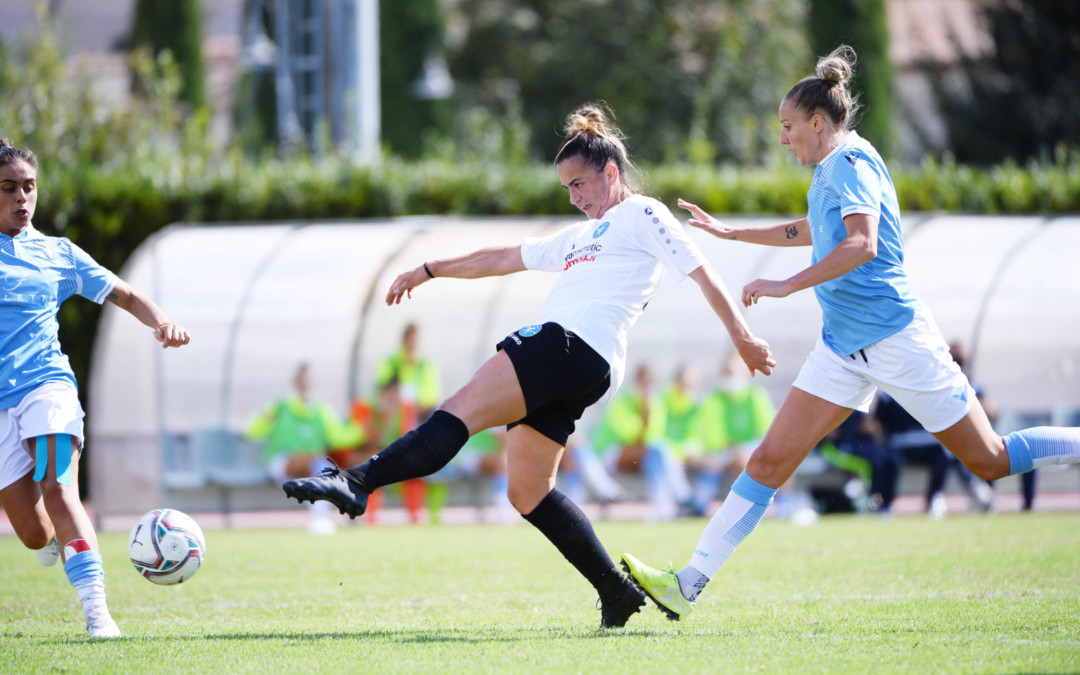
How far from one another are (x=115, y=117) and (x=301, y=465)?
28.4 feet

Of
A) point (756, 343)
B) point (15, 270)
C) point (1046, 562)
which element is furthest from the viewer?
point (1046, 562)

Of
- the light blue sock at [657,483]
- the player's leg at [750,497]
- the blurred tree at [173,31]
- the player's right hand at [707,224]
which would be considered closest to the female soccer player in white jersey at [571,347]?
the player's leg at [750,497]

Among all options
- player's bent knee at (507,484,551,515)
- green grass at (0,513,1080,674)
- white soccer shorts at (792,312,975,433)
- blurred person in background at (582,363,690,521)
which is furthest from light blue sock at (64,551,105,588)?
blurred person in background at (582,363,690,521)

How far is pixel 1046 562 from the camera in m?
7.43

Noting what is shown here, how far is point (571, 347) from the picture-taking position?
4977 millimetres

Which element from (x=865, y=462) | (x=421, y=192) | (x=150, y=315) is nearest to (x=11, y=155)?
(x=150, y=315)

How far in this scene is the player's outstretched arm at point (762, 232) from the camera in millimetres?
5645

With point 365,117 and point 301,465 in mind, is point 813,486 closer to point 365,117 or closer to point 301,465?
point 301,465

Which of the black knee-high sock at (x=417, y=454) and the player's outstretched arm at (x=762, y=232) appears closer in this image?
the black knee-high sock at (x=417, y=454)

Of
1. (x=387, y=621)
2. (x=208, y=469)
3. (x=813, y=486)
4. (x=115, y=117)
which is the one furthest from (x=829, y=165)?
(x=115, y=117)

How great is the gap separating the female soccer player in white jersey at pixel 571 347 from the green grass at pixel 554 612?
0.56m

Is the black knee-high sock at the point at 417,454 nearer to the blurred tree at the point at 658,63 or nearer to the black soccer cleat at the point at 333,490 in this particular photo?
the black soccer cleat at the point at 333,490

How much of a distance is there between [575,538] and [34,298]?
267 centimetres

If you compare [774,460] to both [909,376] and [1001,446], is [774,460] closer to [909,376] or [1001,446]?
[909,376]
